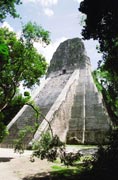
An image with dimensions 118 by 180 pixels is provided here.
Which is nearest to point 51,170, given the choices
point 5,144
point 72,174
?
point 72,174

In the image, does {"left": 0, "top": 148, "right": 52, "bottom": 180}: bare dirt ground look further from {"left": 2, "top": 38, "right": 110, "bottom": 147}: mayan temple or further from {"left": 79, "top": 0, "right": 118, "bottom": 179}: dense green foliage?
{"left": 2, "top": 38, "right": 110, "bottom": 147}: mayan temple

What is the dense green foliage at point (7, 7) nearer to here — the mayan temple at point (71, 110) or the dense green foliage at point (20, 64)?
the dense green foliage at point (20, 64)

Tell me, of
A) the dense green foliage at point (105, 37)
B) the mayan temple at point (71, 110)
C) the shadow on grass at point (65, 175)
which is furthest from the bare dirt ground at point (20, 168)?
the mayan temple at point (71, 110)

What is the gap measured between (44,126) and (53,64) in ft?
55.6

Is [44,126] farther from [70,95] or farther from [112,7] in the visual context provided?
[112,7]

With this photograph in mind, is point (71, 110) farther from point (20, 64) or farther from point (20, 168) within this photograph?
point (20, 168)

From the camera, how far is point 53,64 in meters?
38.6

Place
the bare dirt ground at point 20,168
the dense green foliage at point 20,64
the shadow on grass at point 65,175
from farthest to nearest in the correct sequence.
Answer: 1. the dense green foliage at point 20,64
2. the bare dirt ground at point 20,168
3. the shadow on grass at point 65,175

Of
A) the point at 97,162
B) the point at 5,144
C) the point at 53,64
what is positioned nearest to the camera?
the point at 97,162

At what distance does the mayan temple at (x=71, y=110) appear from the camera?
23.6 metres

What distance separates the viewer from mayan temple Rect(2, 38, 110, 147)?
23.6m

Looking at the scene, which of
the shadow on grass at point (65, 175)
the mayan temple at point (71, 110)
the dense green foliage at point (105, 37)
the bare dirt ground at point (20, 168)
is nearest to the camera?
the dense green foliage at point (105, 37)

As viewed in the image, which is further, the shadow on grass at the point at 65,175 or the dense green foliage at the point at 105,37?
the shadow on grass at the point at 65,175

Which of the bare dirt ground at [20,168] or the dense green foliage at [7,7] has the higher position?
the dense green foliage at [7,7]
